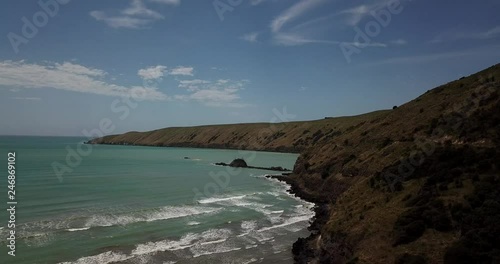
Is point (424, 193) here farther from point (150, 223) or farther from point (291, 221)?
point (150, 223)

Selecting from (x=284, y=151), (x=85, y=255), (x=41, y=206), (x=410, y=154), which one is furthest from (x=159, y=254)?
(x=284, y=151)

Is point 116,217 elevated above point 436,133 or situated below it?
below

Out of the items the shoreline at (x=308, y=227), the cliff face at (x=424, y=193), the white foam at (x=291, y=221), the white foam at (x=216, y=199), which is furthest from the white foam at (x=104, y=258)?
the white foam at (x=216, y=199)

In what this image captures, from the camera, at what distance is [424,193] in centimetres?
2983

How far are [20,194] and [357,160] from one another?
1975 inches

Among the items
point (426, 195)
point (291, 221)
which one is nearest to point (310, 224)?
point (291, 221)

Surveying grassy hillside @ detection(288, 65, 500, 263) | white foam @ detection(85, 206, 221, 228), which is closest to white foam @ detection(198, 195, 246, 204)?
white foam @ detection(85, 206, 221, 228)

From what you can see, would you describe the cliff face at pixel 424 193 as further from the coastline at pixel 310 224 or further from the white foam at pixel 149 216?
the white foam at pixel 149 216

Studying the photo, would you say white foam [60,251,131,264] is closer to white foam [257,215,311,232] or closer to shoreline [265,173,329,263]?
shoreline [265,173,329,263]

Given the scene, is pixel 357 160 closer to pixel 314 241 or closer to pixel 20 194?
pixel 314 241

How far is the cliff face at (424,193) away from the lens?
23781 millimetres

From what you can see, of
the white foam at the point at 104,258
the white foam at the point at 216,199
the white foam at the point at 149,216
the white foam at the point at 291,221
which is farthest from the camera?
the white foam at the point at 216,199

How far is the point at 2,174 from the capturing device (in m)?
79.6

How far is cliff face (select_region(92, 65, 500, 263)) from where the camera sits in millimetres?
23781
